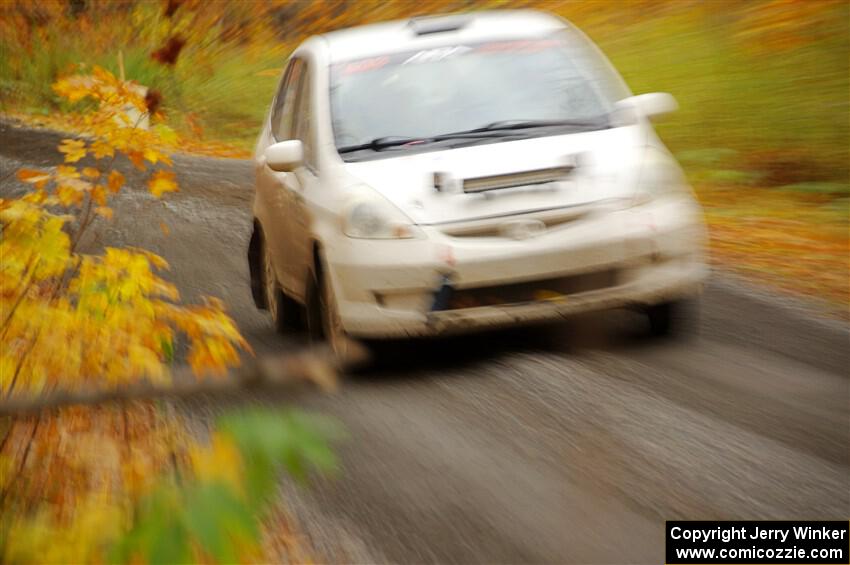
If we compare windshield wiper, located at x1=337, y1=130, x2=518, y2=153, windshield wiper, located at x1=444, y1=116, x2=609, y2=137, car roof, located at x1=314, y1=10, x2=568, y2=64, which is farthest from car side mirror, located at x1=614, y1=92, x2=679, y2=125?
car roof, located at x1=314, y1=10, x2=568, y2=64

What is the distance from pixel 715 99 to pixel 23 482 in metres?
13.2

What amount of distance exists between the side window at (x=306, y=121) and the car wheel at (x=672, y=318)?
2.09m

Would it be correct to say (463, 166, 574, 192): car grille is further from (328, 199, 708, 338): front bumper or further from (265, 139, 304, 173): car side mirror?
(265, 139, 304, 173): car side mirror

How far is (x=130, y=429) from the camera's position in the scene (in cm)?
658

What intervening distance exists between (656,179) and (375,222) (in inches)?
59.1

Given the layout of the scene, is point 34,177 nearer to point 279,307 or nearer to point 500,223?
point 500,223

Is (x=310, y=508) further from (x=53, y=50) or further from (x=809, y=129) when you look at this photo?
(x=53, y=50)

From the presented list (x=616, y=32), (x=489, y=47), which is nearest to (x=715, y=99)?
(x=616, y=32)

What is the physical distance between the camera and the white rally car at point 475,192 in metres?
6.93

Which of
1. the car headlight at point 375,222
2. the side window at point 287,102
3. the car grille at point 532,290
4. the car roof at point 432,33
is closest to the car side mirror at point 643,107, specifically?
the car roof at point 432,33

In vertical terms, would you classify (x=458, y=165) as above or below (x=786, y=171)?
above

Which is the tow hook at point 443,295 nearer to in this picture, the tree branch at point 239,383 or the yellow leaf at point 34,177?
the yellow leaf at point 34,177

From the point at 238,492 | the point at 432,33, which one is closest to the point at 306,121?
the point at 432,33

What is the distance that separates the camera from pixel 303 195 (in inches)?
310
